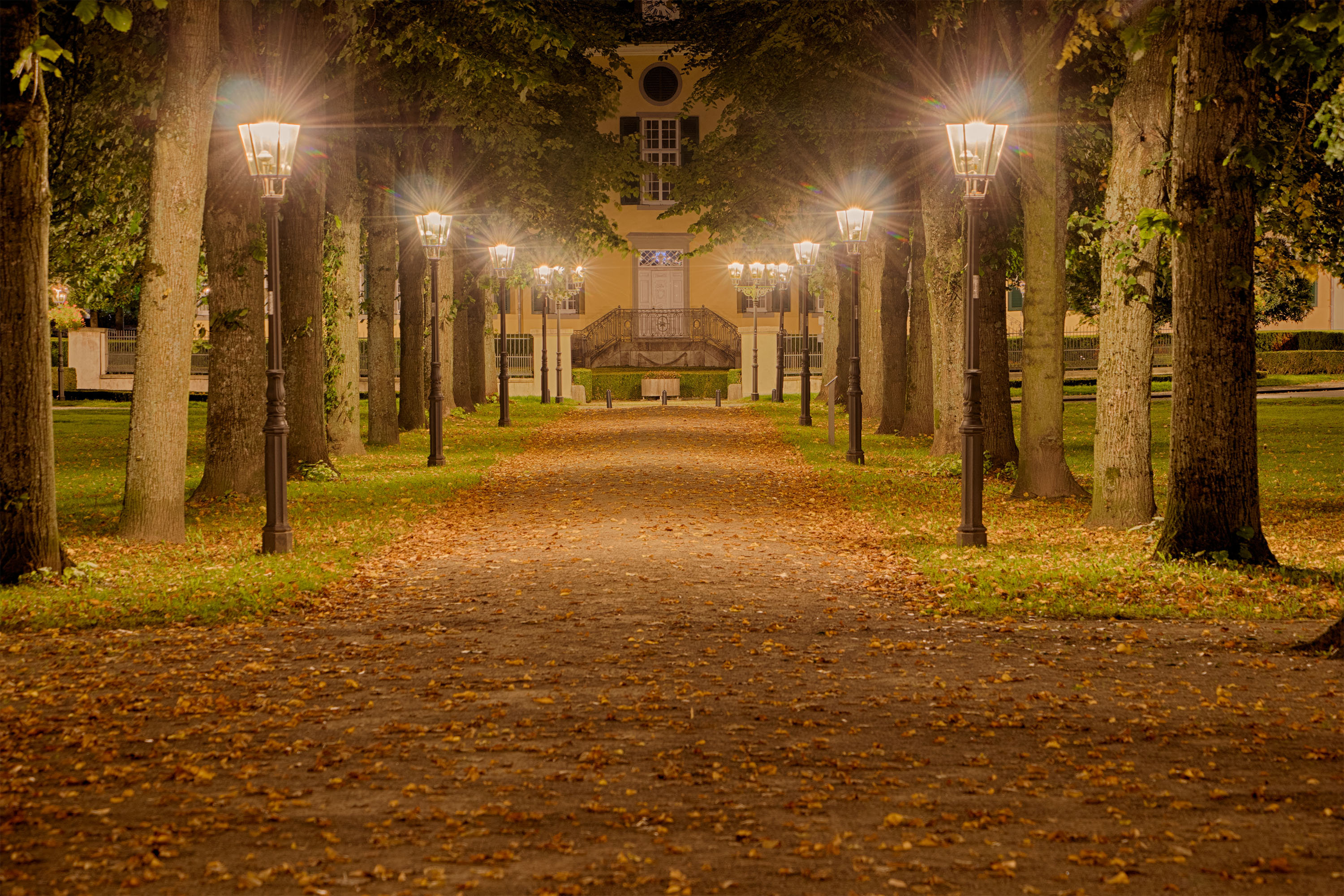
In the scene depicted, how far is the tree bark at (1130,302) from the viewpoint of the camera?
39.3 ft

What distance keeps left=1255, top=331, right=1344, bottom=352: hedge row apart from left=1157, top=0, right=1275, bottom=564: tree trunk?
42.3 metres

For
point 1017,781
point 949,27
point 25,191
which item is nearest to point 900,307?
point 949,27

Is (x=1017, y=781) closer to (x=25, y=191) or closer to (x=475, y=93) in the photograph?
(x=25, y=191)

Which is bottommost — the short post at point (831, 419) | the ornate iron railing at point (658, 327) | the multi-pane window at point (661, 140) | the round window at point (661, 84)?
the short post at point (831, 419)

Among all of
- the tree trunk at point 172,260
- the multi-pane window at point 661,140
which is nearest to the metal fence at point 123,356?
the multi-pane window at point 661,140

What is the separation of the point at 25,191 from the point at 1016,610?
6888 mm

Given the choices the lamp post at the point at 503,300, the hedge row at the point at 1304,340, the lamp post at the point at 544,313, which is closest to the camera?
the lamp post at the point at 503,300

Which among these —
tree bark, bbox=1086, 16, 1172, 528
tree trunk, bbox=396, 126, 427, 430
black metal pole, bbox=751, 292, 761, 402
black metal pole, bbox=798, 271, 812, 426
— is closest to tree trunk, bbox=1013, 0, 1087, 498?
tree bark, bbox=1086, 16, 1172, 528

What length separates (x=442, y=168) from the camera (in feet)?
86.6

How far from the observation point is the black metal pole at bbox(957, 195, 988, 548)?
11625 millimetres

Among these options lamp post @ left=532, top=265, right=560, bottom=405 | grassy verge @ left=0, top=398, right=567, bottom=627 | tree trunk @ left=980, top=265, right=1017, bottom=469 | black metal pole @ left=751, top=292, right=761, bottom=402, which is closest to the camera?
grassy verge @ left=0, top=398, right=567, bottom=627

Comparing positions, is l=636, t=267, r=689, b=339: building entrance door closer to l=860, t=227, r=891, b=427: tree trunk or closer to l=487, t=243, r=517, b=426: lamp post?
l=487, t=243, r=517, b=426: lamp post

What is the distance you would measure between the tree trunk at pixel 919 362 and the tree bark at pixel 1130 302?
1079 cm

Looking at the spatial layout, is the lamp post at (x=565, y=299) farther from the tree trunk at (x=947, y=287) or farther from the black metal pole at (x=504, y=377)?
the tree trunk at (x=947, y=287)
